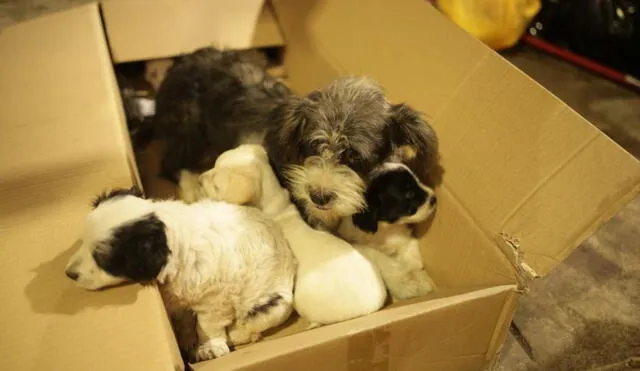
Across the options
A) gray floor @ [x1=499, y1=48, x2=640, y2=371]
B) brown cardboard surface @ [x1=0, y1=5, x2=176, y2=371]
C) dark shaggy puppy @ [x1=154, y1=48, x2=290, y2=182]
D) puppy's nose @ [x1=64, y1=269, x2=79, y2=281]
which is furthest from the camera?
dark shaggy puppy @ [x1=154, y1=48, x2=290, y2=182]

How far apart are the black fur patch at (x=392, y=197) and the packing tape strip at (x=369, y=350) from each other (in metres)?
0.47

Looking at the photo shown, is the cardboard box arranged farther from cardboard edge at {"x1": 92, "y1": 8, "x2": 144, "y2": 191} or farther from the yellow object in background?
the yellow object in background

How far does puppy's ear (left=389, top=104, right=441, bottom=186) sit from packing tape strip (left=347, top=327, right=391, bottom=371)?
2.10ft

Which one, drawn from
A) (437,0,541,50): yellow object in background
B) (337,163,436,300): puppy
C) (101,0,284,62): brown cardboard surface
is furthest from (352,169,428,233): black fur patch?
(437,0,541,50): yellow object in background

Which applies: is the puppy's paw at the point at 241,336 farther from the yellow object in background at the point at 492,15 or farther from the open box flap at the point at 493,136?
the yellow object in background at the point at 492,15

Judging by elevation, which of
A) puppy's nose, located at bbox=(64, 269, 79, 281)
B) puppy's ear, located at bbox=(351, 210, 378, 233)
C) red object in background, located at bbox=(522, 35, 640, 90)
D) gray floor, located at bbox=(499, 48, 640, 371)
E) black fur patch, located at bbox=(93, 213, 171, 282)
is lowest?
gray floor, located at bbox=(499, 48, 640, 371)

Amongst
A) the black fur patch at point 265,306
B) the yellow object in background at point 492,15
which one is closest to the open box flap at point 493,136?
the black fur patch at point 265,306

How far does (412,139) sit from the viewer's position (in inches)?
66.9

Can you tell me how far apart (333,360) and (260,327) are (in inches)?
15.8

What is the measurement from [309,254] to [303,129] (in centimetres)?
42

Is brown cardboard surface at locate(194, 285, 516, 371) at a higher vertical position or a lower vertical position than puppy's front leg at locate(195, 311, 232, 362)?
higher

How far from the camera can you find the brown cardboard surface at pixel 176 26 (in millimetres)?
2367

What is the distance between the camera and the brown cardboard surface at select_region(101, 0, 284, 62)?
237 centimetres

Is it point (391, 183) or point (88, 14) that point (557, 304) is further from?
point (88, 14)
